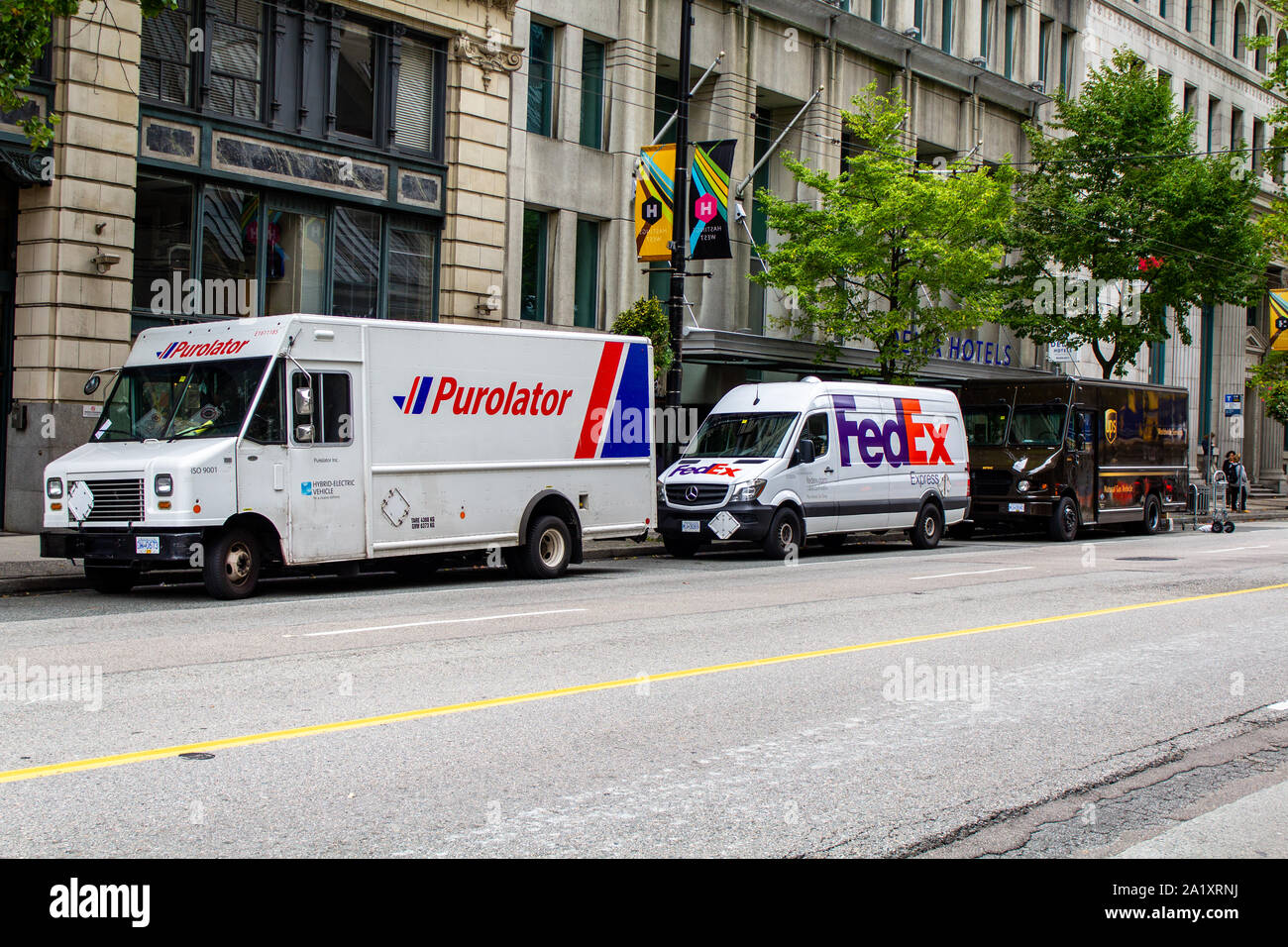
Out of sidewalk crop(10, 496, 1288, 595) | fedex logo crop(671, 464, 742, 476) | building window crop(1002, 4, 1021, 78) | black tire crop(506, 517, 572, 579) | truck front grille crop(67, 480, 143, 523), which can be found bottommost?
sidewalk crop(10, 496, 1288, 595)

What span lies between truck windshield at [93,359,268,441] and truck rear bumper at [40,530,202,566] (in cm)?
122

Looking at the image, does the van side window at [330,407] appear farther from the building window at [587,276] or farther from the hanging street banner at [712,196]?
the building window at [587,276]

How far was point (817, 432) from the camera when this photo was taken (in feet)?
71.2

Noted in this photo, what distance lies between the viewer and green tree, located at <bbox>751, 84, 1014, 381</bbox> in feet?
89.4

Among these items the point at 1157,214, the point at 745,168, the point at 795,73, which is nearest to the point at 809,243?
the point at 745,168

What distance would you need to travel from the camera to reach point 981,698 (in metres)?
8.77

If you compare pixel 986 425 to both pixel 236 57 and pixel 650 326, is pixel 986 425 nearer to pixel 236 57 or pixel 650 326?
pixel 650 326

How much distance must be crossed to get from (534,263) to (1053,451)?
36.8 ft

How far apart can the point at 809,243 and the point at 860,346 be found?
7967 mm

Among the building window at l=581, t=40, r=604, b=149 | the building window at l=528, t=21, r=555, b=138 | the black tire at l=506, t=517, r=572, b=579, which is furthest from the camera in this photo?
the building window at l=581, t=40, r=604, b=149

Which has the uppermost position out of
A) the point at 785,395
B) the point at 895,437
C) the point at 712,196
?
the point at 712,196

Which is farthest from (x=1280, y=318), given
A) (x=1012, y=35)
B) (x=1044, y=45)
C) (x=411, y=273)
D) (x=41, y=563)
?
(x=41, y=563)

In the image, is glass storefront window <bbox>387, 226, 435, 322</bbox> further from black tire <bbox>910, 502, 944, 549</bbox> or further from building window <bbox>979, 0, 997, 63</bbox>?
building window <bbox>979, 0, 997, 63</bbox>

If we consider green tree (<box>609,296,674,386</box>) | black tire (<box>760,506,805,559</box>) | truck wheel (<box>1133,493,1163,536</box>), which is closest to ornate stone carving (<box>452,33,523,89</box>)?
green tree (<box>609,296,674,386</box>)
